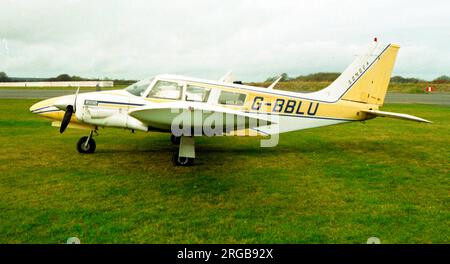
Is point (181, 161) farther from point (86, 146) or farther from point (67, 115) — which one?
point (67, 115)

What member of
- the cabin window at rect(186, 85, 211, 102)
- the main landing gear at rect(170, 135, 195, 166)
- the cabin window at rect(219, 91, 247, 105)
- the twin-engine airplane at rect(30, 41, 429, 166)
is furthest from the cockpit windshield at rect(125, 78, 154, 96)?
the cabin window at rect(219, 91, 247, 105)

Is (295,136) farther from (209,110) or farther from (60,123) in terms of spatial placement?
(60,123)

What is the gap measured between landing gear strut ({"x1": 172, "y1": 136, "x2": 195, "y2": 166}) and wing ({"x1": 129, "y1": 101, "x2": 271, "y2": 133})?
95cm

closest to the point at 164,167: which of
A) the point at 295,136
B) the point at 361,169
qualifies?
the point at 361,169

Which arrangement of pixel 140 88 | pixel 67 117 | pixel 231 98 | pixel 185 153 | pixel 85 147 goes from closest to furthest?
pixel 185 153 < pixel 67 117 < pixel 140 88 < pixel 231 98 < pixel 85 147

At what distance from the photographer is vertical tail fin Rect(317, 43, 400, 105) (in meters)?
9.96

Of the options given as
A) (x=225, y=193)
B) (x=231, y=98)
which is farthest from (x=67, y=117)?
(x=225, y=193)

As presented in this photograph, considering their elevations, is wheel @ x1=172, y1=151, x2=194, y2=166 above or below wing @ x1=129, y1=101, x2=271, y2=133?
below

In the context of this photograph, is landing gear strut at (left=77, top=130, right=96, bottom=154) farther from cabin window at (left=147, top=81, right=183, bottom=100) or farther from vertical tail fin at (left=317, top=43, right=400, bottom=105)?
vertical tail fin at (left=317, top=43, right=400, bottom=105)

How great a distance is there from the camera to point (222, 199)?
5.83 meters

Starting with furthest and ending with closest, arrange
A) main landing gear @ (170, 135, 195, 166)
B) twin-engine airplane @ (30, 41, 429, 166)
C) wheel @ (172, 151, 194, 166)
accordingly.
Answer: wheel @ (172, 151, 194, 166), main landing gear @ (170, 135, 195, 166), twin-engine airplane @ (30, 41, 429, 166)

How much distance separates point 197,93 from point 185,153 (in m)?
1.67

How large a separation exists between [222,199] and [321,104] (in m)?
5.39

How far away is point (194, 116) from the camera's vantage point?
22.6 feet
